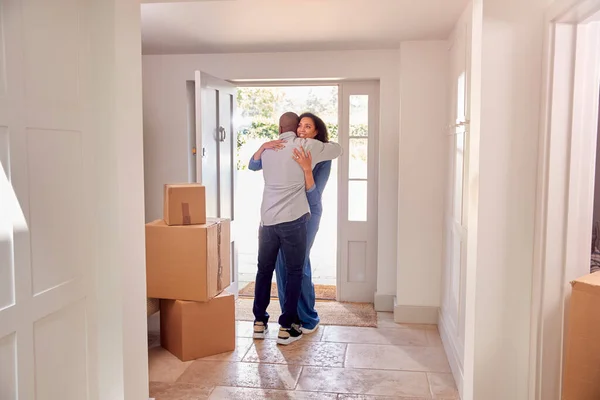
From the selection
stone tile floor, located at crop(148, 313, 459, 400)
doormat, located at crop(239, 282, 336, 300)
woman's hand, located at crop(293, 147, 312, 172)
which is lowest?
stone tile floor, located at crop(148, 313, 459, 400)

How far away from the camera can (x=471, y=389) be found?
6.88 ft

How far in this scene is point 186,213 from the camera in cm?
362

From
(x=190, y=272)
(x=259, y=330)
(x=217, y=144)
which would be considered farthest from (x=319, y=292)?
(x=190, y=272)

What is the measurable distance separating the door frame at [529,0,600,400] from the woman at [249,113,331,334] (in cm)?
220

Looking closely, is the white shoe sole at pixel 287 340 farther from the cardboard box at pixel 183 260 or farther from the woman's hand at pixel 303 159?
the woman's hand at pixel 303 159

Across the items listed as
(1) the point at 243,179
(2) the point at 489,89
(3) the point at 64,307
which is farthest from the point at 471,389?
(1) the point at 243,179

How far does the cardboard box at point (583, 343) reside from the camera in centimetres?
170

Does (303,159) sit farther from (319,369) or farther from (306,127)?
(319,369)

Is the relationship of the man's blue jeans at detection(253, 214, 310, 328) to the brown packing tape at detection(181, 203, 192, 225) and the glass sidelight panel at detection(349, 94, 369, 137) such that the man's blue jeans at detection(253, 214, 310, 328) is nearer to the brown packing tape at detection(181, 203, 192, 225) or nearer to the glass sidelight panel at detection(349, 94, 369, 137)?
the brown packing tape at detection(181, 203, 192, 225)

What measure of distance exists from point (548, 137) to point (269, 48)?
3.16m

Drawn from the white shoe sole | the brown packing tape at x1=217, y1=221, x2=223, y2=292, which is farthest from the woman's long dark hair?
the white shoe sole

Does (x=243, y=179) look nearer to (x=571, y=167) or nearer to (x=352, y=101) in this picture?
(x=352, y=101)

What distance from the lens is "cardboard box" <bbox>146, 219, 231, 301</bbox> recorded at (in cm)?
356

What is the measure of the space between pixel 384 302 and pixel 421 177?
113 centimetres
